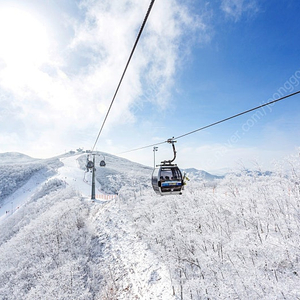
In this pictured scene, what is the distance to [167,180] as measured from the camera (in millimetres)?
7434

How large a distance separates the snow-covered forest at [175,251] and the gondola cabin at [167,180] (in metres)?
2.66

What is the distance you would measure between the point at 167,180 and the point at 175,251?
362 cm

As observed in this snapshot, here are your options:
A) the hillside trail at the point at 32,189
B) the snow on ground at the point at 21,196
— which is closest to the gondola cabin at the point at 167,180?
the hillside trail at the point at 32,189

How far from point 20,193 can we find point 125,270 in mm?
43480

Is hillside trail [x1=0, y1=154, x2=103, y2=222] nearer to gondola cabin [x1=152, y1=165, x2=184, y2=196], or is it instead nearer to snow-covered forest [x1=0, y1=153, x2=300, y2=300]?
snow-covered forest [x1=0, y1=153, x2=300, y2=300]

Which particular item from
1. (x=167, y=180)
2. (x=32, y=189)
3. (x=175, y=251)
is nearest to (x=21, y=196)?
(x=32, y=189)

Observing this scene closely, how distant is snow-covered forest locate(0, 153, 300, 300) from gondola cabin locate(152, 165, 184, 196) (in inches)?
105

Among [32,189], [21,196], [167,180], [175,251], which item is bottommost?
[175,251]

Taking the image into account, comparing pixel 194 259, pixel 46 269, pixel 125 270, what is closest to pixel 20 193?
pixel 46 269

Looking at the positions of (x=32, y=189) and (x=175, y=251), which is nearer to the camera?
(x=175, y=251)

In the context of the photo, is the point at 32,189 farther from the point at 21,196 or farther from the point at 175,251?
the point at 175,251

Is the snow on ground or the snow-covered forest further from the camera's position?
the snow on ground

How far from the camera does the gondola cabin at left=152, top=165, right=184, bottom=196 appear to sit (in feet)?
24.0

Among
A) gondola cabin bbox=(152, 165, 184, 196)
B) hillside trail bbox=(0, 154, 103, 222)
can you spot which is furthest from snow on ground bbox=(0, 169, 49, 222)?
gondola cabin bbox=(152, 165, 184, 196)
